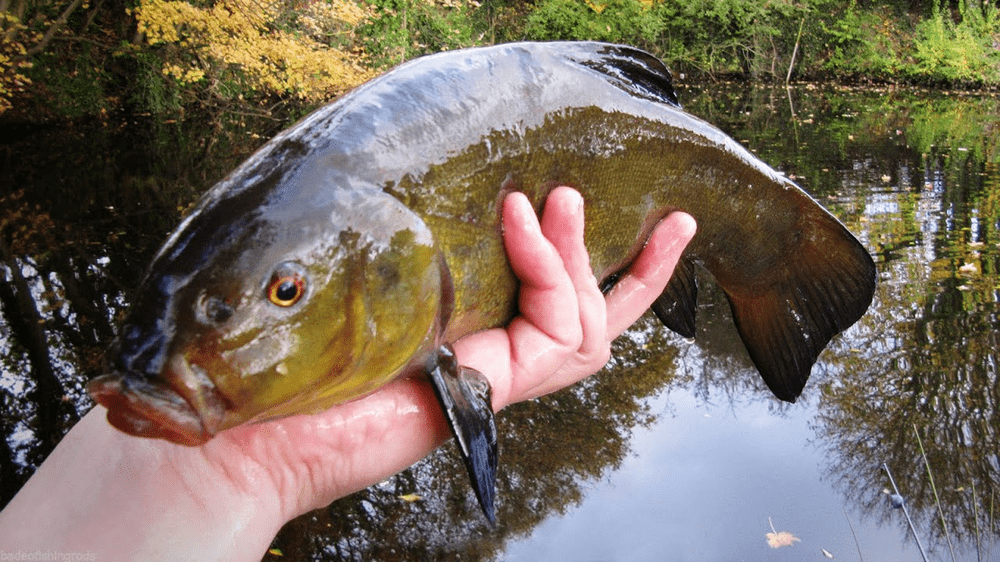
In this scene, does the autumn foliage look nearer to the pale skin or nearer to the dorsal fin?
the dorsal fin

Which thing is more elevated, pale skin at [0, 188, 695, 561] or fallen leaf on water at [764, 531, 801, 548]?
pale skin at [0, 188, 695, 561]

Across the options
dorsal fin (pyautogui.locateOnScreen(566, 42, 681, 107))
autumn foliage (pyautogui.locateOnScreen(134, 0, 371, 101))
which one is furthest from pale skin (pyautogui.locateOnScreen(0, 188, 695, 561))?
autumn foliage (pyautogui.locateOnScreen(134, 0, 371, 101))

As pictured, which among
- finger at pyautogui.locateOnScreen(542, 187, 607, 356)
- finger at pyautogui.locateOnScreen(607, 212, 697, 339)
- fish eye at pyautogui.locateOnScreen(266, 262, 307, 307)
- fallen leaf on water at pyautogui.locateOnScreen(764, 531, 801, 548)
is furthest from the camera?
fallen leaf on water at pyautogui.locateOnScreen(764, 531, 801, 548)

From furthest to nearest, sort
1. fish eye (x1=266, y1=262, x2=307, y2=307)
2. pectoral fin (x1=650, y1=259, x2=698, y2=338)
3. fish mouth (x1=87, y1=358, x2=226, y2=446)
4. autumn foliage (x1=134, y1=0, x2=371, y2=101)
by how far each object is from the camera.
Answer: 1. autumn foliage (x1=134, y1=0, x2=371, y2=101)
2. pectoral fin (x1=650, y1=259, x2=698, y2=338)
3. fish eye (x1=266, y1=262, x2=307, y2=307)
4. fish mouth (x1=87, y1=358, x2=226, y2=446)

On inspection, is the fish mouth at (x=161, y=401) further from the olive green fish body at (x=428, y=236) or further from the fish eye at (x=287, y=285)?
the fish eye at (x=287, y=285)

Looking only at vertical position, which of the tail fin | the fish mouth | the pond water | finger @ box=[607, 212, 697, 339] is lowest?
the pond water

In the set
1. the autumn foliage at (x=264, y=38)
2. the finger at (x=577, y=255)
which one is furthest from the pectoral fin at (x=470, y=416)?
the autumn foliage at (x=264, y=38)

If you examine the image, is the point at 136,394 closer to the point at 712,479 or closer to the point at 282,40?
the point at 712,479

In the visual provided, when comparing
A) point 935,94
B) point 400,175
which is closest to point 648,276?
point 400,175

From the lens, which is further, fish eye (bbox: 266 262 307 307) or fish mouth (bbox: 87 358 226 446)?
fish eye (bbox: 266 262 307 307)
